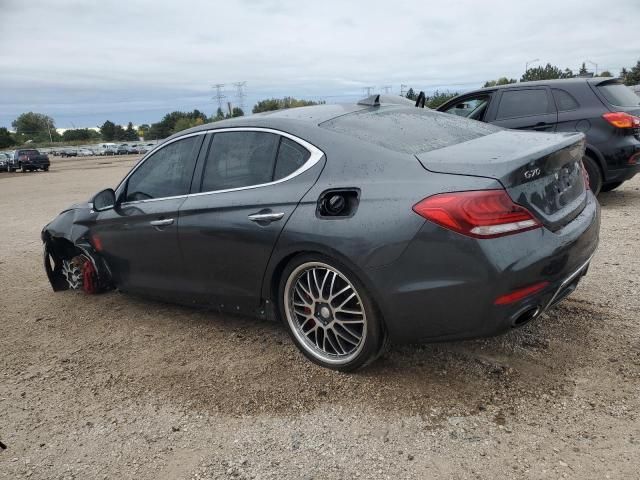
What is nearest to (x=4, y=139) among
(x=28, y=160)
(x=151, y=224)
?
(x=28, y=160)

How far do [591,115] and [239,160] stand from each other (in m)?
5.36

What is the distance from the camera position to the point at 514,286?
2527mm

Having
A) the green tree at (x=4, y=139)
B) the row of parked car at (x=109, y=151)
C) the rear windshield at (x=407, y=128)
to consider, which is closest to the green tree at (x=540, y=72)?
the row of parked car at (x=109, y=151)

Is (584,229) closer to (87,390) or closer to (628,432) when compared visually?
(628,432)

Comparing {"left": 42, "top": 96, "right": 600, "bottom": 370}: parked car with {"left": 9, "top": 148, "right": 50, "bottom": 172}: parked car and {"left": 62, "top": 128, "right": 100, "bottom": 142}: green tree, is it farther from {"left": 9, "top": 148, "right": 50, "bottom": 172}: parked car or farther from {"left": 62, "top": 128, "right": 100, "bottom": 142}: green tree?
{"left": 62, "top": 128, "right": 100, "bottom": 142}: green tree

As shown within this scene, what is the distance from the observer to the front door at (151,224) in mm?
3865

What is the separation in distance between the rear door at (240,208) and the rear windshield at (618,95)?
5484 mm

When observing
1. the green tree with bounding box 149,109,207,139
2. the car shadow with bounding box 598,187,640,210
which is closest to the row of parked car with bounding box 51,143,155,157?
the green tree with bounding box 149,109,207,139

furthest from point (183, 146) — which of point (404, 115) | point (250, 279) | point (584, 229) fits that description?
point (584, 229)

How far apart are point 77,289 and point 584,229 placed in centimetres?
459

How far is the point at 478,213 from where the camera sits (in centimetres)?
250

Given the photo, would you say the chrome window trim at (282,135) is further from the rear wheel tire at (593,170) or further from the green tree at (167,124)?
the green tree at (167,124)

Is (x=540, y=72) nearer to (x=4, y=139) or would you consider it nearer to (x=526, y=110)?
(x=526, y=110)

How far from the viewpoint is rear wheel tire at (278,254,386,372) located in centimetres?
289
